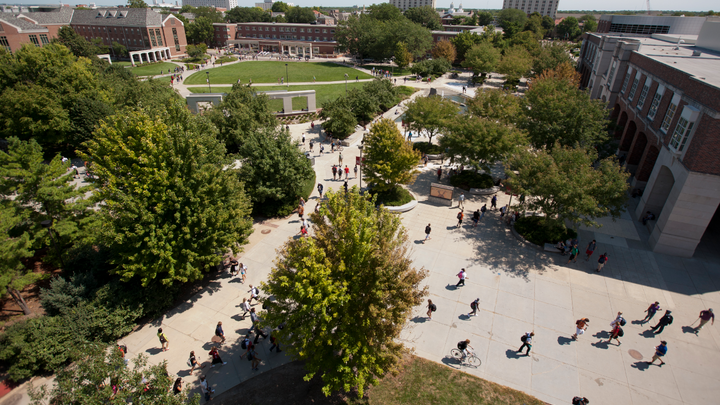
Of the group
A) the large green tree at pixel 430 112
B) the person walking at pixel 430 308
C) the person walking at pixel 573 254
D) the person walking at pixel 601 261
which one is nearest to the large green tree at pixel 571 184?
the person walking at pixel 573 254

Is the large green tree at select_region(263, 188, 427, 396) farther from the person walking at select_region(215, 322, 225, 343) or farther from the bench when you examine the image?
the bench

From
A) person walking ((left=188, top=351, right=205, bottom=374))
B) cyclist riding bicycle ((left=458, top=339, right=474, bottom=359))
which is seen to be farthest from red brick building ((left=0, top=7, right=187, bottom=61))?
cyclist riding bicycle ((left=458, top=339, right=474, bottom=359))

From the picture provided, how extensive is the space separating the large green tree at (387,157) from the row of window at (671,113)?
15.6 meters

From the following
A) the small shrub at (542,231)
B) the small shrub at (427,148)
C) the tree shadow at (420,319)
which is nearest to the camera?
the tree shadow at (420,319)

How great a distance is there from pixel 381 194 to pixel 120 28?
334 ft

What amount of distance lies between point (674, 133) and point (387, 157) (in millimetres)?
17972

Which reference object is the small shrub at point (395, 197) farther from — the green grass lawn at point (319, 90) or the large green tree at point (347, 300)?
the green grass lawn at point (319, 90)

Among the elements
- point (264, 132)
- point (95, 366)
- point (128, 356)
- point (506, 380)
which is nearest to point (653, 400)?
point (506, 380)

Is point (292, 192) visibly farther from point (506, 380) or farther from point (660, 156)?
point (660, 156)

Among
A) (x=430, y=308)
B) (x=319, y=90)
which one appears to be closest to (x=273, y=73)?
(x=319, y=90)

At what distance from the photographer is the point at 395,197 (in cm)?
2684

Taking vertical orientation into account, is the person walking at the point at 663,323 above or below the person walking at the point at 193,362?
above

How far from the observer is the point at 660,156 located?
75.6ft

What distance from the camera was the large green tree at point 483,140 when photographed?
1017 inches
